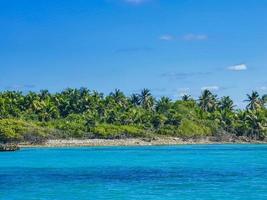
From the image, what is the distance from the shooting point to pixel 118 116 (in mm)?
137750

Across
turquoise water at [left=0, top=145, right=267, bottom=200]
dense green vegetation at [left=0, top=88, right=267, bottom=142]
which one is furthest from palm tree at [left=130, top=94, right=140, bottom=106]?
→ turquoise water at [left=0, top=145, right=267, bottom=200]

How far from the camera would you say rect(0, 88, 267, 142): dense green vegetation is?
129625mm

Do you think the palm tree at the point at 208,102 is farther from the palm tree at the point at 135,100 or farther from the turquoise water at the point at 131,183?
the turquoise water at the point at 131,183

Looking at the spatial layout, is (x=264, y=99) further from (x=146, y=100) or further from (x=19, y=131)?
(x=19, y=131)

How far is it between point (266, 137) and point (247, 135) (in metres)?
5.16

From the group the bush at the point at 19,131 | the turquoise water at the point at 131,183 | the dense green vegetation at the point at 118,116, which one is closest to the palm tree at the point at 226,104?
the dense green vegetation at the point at 118,116

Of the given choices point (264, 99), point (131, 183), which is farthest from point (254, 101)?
point (131, 183)

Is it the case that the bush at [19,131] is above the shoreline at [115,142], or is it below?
above

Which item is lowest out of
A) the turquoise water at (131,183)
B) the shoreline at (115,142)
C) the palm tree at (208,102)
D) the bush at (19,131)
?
the turquoise water at (131,183)

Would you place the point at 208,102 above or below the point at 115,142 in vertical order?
above

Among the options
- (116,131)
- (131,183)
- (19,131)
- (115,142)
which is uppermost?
(116,131)

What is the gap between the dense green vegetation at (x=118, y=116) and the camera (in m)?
130

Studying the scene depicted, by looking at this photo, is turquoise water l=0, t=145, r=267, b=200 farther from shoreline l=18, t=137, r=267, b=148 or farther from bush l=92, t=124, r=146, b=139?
bush l=92, t=124, r=146, b=139

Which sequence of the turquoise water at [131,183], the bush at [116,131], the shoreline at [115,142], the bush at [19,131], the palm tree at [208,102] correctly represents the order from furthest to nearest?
the palm tree at [208,102] < the bush at [116,131] < the shoreline at [115,142] < the bush at [19,131] < the turquoise water at [131,183]
